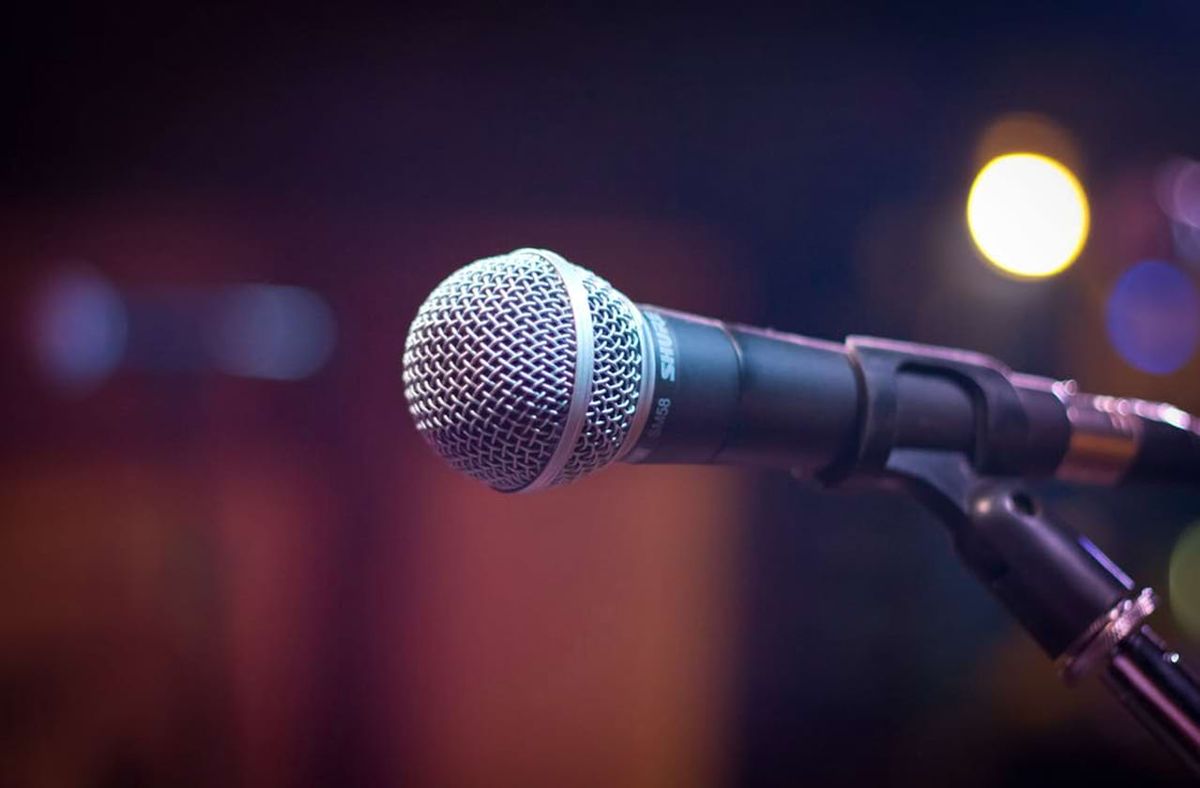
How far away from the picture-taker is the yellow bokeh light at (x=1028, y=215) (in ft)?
6.54

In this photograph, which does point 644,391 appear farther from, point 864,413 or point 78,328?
→ point 78,328

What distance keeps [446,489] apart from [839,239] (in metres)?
1.20

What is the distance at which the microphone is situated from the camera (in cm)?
49

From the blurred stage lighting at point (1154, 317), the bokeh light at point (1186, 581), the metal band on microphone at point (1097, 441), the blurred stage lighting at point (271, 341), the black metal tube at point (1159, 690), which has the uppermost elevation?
the blurred stage lighting at point (1154, 317)

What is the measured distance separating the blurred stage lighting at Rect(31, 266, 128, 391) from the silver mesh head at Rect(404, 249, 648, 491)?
68.7 inches

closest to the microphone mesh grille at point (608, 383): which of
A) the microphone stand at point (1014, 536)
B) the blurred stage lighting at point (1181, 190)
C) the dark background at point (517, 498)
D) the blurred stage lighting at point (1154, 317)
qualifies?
the microphone stand at point (1014, 536)

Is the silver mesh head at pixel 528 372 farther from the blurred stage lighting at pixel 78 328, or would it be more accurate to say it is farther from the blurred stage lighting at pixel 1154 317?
the blurred stage lighting at pixel 1154 317

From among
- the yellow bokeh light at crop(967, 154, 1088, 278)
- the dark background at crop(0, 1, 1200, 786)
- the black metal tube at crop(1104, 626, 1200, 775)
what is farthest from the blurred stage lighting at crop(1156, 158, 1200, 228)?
the black metal tube at crop(1104, 626, 1200, 775)

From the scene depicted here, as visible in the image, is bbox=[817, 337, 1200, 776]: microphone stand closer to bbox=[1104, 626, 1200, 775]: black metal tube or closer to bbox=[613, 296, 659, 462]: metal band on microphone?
bbox=[1104, 626, 1200, 775]: black metal tube

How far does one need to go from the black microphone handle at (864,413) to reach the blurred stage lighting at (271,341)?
155 cm

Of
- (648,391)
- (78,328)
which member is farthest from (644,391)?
(78,328)

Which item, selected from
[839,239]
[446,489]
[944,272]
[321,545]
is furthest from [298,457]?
[944,272]

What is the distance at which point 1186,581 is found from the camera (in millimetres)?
1946

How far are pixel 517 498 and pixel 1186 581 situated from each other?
174 centimetres
